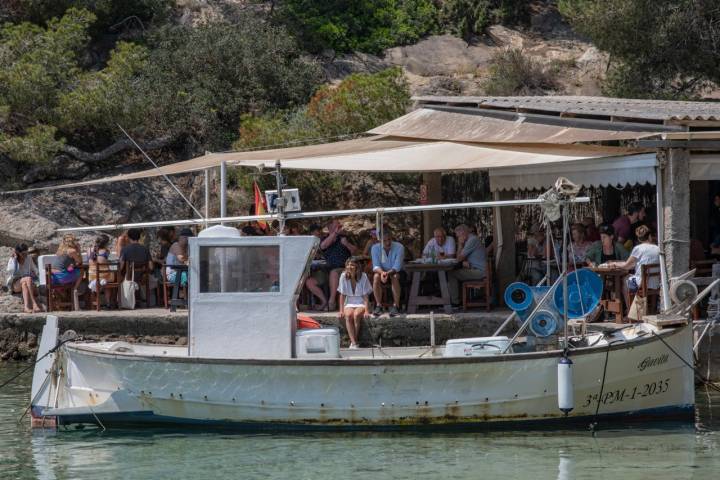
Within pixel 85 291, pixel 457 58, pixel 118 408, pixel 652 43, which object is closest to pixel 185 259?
pixel 85 291

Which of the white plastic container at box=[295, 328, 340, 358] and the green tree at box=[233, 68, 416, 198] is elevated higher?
the green tree at box=[233, 68, 416, 198]

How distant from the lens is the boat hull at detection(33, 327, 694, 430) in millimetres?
11414

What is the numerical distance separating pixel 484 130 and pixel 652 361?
17.5 ft

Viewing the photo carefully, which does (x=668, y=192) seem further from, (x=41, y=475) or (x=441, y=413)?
(x=41, y=475)

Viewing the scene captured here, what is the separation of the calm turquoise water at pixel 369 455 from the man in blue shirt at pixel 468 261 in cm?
398

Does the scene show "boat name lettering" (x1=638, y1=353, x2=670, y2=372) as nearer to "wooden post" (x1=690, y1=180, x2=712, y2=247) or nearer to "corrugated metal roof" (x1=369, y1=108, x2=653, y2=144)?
"corrugated metal roof" (x1=369, y1=108, x2=653, y2=144)

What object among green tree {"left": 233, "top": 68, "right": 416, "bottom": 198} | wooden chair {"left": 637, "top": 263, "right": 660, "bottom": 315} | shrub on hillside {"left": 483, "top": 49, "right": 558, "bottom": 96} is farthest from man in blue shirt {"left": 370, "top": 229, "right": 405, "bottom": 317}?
shrub on hillside {"left": 483, "top": 49, "right": 558, "bottom": 96}

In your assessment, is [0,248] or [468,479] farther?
[0,248]

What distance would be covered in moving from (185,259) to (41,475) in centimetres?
634

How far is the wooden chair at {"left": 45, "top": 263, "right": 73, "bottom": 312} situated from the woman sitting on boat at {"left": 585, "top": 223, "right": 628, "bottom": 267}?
755 centimetres

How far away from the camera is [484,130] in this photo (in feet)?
52.8

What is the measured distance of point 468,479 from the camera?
988cm

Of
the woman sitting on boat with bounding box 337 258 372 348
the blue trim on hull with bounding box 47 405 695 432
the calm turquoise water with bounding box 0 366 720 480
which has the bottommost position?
the calm turquoise water with bounding box 0 366 720 480

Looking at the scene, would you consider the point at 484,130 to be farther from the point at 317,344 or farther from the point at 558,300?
the point at 317,344
